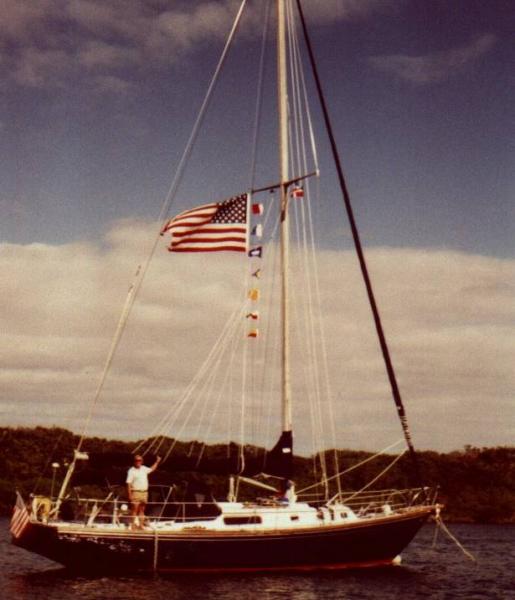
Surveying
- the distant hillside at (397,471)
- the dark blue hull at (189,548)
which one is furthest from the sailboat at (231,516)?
the distant hillside at (397,471)

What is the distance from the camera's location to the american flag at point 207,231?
102ft

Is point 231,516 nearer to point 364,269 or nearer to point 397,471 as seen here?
point 364,269

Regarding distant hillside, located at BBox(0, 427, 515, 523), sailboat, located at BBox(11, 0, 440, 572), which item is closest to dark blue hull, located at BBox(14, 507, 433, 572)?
sailboat, located at BBox(11, 0, 440, 572)

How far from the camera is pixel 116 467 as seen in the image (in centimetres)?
3048

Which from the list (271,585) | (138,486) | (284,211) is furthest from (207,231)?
(271,585)

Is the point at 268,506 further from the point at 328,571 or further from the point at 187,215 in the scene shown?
the point at 187,215

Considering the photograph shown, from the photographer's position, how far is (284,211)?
3250 centimetres

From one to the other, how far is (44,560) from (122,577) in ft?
29.0

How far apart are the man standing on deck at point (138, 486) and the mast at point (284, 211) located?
18.5 ft

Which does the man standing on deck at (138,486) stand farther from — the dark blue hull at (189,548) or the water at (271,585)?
the water at (271,585)

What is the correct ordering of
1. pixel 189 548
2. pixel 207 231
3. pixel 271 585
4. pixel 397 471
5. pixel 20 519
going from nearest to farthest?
1. pixel 271 585
2. pixel 189 548
3. pixel 20 519
4. pixel 207 231
5. pixel 397 471

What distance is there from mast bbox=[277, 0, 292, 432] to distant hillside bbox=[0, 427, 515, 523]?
44.5m

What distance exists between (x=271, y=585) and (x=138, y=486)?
6321mm

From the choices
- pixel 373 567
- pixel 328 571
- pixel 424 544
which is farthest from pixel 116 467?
pixel 424 544
